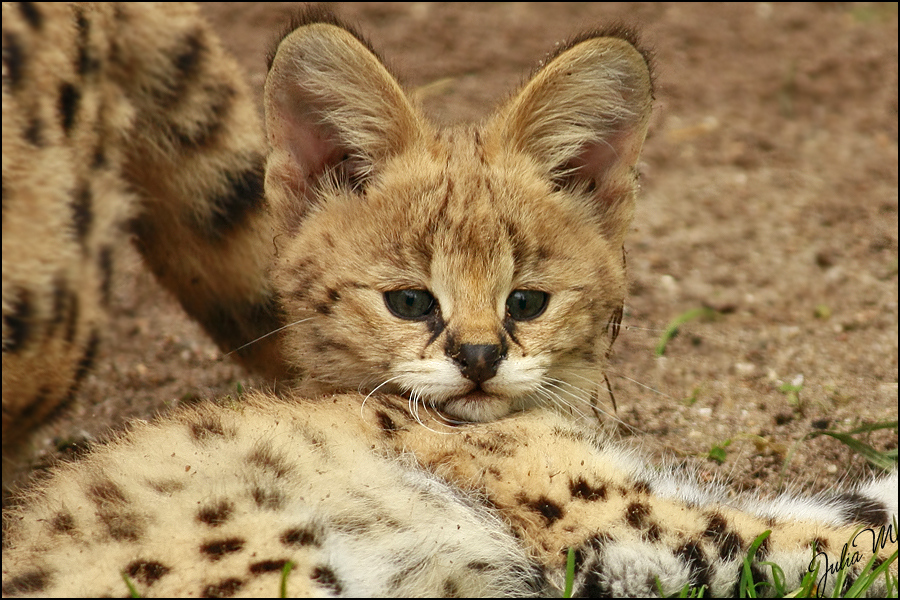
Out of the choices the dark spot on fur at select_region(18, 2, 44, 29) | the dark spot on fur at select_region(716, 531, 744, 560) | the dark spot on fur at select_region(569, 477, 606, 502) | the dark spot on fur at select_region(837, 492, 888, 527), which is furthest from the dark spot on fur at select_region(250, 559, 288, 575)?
the dark spot on fur at select_region(18, 2, 44, 29)

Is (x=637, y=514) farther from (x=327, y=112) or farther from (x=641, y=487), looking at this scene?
(x=327, y=112)

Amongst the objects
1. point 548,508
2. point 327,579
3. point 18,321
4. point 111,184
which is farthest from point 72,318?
point 548,508

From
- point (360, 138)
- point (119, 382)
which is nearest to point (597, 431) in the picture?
point (360, 138)

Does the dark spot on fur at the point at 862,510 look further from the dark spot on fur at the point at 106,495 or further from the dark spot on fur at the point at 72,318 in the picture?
the dark spot on fur at the point at 72,318

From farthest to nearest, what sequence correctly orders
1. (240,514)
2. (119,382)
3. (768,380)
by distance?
(119,382) < (768,380) < (240,514)

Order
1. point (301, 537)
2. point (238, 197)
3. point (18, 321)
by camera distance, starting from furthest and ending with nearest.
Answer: point (238, 197) < point (18, 321) < point (301, 537)

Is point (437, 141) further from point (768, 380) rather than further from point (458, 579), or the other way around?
point (768, 380)
